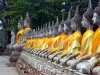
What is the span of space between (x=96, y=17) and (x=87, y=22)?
23.6 inches

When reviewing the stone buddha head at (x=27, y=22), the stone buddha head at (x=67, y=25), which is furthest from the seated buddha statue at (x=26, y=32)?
the stone buddha head at (x=67, y=25)

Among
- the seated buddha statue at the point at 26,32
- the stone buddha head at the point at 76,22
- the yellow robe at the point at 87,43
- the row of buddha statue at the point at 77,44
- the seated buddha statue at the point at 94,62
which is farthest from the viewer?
the seated buddha statue at the point at 26,32

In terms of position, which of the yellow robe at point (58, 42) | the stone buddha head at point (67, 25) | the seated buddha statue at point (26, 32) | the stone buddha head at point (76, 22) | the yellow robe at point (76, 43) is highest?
the stone buddha head at point (76, 22)

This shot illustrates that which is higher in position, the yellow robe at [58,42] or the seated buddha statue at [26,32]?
the yellow robe at [58,42]

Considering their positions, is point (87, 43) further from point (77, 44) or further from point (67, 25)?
point (67, 25)

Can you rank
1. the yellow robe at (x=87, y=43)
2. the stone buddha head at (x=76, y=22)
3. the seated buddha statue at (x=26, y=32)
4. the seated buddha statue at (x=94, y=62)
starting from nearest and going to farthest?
the seated buddha statue at (x=94, y=62), the yellow robe at (x=87, y=43), the stone buddha head at (x=76, y=22), the seated buddha statue at (x=26, y=32)

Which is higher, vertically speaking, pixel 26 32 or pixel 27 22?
pixel 27 22

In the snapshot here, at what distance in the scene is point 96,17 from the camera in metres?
3.93

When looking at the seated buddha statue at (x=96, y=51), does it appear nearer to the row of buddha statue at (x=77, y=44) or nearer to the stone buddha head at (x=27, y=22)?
the row of buddha statue at (x=77, y=44)

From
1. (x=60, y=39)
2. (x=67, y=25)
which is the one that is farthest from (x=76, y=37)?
(x=60, y=39)

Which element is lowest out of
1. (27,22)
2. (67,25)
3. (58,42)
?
(27,22)

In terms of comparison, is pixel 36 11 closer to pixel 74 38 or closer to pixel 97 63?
pixel 74 38

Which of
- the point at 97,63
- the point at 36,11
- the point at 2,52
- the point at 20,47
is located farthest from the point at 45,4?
the point at 97,63

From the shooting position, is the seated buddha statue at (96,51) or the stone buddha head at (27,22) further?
the stone buddha head at (27,22)
